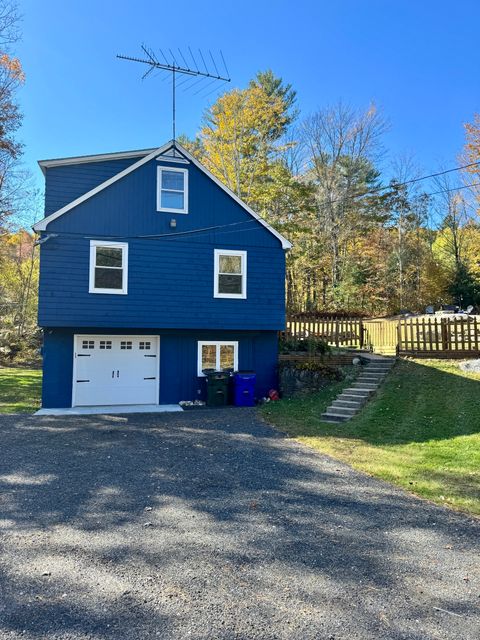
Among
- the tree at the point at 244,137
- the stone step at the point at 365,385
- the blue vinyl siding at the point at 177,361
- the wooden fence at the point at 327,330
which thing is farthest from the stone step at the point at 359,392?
the tree at the point at 244,137

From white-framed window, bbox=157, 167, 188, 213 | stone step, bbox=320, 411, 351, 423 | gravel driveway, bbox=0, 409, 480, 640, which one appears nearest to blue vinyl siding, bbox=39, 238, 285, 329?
white-framed window, bbox=157, 167, 188, 213

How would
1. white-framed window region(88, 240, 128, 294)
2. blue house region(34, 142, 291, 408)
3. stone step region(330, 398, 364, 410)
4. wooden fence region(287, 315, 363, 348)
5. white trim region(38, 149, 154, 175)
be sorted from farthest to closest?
wooden fence region(287, 315, 363, 348), white trim region(38, 149, 154, 175), white-framed window region(88, 240, 128, 294), blue house region(34, 142, 291, 408), stone step region(330, 398, 364, 410)

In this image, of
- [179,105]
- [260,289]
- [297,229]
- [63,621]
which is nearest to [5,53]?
[179,105]

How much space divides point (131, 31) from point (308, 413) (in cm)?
1274

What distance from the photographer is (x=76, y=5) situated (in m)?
12.2

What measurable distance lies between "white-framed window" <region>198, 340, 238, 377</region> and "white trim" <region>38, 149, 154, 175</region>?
6491mm

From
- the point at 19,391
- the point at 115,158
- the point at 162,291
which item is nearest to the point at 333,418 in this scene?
the point at 162,291

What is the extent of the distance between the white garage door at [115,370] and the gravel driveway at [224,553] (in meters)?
5.77

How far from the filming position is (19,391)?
15.0 m

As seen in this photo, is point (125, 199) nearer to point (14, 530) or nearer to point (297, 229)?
point (14, 530)

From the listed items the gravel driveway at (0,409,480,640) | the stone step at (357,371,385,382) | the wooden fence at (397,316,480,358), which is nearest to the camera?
the gravel driveway at (0,409,480,640)

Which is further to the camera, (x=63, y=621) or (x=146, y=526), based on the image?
(x=146, y=526)

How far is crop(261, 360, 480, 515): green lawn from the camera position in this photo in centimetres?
605

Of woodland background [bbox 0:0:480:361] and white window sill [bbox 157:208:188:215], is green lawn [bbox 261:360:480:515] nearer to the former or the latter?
white window sill [bbox 157:208:188:215]
